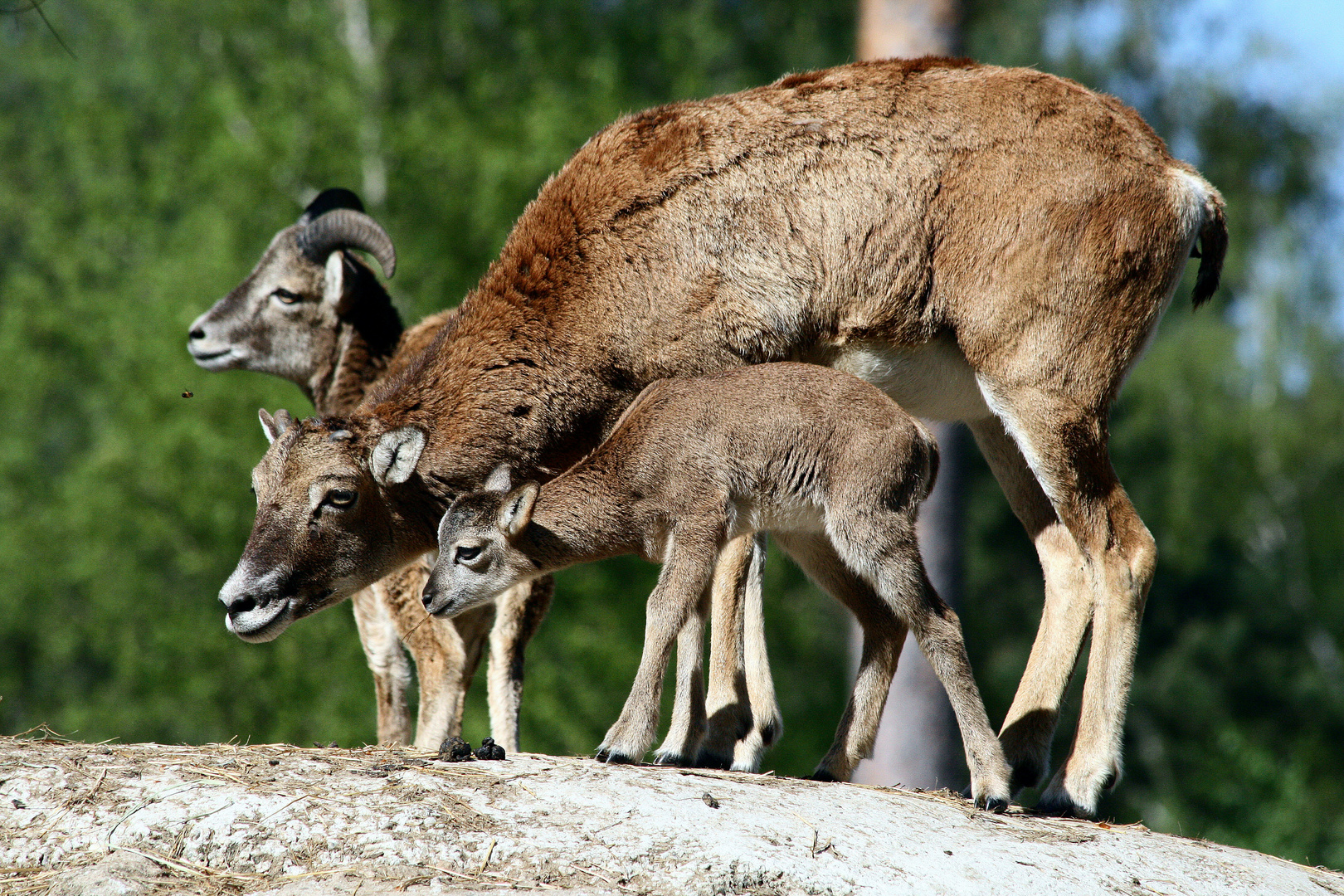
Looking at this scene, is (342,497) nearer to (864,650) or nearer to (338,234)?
(864,650)

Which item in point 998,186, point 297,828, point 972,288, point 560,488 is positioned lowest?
point 297,828

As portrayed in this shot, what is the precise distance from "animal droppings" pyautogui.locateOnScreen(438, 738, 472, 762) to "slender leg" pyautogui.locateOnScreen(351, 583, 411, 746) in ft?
10.3

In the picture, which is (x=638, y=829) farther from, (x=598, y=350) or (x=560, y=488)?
(x=598, y=350)

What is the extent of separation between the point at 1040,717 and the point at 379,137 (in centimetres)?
1563

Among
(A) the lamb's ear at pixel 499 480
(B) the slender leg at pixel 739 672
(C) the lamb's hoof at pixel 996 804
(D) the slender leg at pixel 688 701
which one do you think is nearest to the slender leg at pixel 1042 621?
(C) the lamb's hoof at pixel 996 804

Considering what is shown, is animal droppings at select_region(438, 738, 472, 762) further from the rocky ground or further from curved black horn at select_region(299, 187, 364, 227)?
curved black horn at select_region(299, 187, 364, 227)

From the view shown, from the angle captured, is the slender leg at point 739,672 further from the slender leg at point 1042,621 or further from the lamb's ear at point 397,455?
the lamb's ear at point 397,455

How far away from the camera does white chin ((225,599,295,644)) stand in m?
6.28

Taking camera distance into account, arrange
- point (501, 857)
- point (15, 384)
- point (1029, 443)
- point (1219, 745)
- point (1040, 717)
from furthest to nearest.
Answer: point (1219, 745)
point (15, 384)
point (1040, 717)
point (1029, 443)
point (501, 857)

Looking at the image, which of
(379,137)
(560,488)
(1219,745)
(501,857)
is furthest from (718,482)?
(1219,745)

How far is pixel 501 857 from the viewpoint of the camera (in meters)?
4.85

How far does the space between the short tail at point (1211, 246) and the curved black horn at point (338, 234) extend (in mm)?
4923

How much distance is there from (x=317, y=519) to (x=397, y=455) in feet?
1.59

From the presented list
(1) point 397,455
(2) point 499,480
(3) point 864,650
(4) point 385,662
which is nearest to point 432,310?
(4) point 385,662
